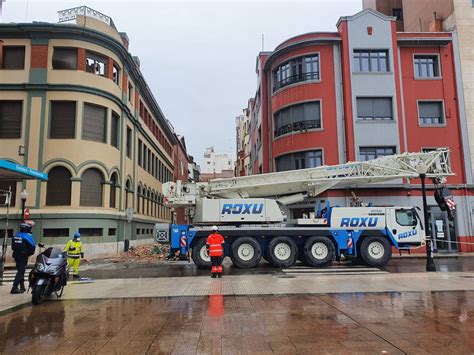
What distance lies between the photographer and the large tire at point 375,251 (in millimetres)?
15953

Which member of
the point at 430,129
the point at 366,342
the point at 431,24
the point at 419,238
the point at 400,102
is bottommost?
the point at 366,342

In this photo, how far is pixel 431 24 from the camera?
88.4 ft

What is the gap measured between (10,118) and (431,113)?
25410 mm

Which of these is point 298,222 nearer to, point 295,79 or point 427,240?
point 427,240

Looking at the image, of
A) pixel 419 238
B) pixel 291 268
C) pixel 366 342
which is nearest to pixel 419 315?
pixel 366 342

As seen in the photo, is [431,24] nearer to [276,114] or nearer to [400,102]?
[400,102]

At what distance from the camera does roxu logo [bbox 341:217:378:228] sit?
16188 millimetres

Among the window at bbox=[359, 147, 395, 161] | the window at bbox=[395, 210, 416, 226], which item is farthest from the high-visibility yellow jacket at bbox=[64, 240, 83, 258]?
the window at bbox=[359, 147, 395, 161]

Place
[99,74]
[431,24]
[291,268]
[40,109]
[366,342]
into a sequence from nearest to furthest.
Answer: [366,342]
[291,268]
[40,109]
[99,74]
[431,24]

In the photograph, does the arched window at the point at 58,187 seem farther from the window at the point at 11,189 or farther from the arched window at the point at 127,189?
the arched window at the point at 127,189

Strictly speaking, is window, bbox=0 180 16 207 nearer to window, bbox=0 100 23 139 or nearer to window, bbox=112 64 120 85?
window, bbox=0 100 23 139

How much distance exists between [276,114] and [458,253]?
1410 cm

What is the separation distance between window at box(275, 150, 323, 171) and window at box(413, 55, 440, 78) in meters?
8.54

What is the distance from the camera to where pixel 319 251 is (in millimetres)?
15883
